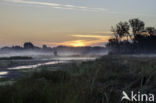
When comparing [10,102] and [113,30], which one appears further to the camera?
[113,30]

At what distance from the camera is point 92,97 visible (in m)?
6.13

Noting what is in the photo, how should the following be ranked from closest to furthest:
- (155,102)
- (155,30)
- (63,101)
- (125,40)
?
(63,101) → (155,102) → (155,30) → (125,40)

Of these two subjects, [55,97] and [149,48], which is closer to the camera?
[55,97]

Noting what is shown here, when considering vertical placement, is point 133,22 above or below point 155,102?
above

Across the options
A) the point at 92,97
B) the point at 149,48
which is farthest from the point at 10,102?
the point at 149,48

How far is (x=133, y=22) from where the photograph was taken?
81.6m

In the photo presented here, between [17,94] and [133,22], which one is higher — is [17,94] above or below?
below

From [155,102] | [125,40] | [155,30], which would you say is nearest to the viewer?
[155,102]

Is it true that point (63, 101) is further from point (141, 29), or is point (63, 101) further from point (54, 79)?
point (141, 29)

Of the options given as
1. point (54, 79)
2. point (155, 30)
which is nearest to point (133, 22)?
point (155, 30)

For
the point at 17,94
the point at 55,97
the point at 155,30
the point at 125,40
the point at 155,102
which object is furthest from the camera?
the point at 125,40

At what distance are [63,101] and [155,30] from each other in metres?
84.6

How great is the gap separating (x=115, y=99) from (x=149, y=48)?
75.8m

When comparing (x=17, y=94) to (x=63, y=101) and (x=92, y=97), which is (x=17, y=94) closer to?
(x=63, y=101)
